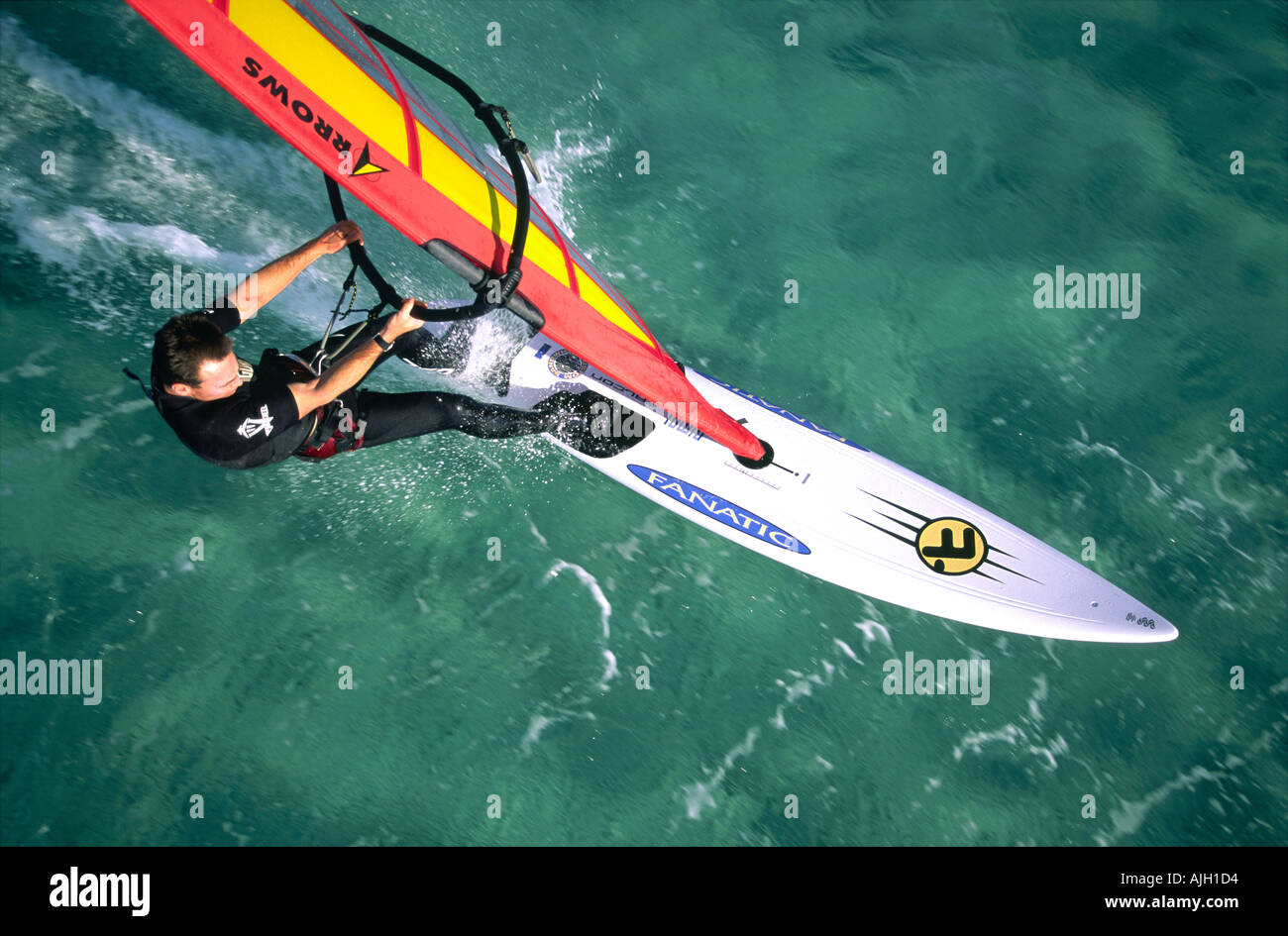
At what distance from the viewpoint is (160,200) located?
6.83 m

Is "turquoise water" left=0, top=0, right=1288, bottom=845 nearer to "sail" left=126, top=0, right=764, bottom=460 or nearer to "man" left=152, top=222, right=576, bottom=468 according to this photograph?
"man" left=152, top=222, right=576, bottom=468

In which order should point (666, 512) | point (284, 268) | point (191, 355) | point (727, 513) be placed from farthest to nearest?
point (666, 512)
point (727, 513)
point (284, 268)
point (191, 355)

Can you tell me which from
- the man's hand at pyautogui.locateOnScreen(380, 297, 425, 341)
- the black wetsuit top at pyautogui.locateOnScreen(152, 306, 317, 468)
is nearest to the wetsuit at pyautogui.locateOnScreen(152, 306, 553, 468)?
the black wetsuit top at pyautogui.locateOnScreen(152, 306, 317, 468)

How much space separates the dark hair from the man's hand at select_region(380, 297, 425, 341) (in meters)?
0.73

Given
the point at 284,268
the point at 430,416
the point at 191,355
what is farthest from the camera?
the point at 430,416

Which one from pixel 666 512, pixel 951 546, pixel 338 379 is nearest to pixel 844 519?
pixel 951 546

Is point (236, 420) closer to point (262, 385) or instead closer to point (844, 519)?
point (262, 385)

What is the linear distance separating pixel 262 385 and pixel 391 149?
4.31 ft

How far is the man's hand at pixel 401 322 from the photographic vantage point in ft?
14.3

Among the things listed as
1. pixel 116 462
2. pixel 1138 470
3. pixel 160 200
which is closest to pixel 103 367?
pixel 116 462

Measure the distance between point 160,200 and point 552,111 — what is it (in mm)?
3053

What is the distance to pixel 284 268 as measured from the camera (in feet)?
14.9

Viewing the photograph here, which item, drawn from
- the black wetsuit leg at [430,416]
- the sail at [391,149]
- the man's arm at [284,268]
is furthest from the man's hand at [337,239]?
the black wetsuit leg at [430,416]

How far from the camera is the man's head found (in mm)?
4004
